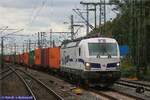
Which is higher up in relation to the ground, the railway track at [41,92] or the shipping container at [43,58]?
the shipping container at [43,58]

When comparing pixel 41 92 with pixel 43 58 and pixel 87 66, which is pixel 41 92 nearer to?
pixel 87 66

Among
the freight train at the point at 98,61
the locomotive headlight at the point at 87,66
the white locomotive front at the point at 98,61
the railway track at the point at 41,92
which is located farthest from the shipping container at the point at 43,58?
the locomotive headlight at the point at 87,66

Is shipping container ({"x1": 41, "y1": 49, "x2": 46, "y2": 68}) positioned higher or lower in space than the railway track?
higher

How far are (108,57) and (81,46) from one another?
1.74 metres

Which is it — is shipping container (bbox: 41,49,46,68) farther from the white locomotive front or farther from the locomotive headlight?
the locomotive headlight

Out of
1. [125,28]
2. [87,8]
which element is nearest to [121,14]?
[125,28]

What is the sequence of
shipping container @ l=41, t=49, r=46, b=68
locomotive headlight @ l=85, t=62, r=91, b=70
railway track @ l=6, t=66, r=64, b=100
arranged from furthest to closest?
shipping container @ l=41, t=49, r=46, b=68 → locomotive headlight @ l=85, t=62, r=91, b=70 → railway track @ l=6, t=66, r=64, b=100

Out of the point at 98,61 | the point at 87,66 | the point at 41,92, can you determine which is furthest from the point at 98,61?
the point at 41,92

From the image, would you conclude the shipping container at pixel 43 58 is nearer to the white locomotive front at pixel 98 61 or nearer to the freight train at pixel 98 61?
the freight train at pixel 98 61

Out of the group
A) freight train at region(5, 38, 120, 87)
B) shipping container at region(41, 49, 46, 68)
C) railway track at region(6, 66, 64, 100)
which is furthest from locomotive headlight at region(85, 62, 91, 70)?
shipping container at region(41, 49, 46, 68)

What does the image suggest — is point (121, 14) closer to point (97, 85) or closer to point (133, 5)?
point (133, 5)

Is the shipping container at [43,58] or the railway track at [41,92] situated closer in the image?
the railway track at [41,92]

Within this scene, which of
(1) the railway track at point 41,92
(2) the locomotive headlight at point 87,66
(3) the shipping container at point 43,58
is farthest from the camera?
(3) the shipping container at point 43,58

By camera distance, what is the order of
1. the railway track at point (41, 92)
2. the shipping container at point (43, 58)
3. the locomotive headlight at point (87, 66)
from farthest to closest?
the shipping container at point (43, 58) → the locomotive headlight at point (87, 66) → the railway track at point (41, 92)
